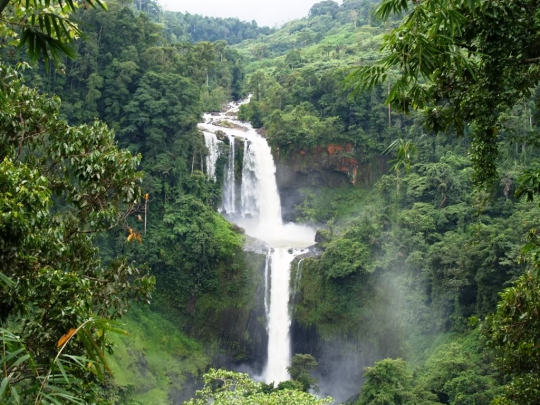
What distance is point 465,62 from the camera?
3.42 meters

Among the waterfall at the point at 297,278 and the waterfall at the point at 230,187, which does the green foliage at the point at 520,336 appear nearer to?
the waterfall at the point at 297,278

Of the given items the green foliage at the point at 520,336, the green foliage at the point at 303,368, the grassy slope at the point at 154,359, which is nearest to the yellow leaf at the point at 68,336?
the green foliage at the point at 520,336

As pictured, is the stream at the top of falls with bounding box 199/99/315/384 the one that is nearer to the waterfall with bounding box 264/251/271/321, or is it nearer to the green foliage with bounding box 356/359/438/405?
the waterfall with bounding box 264/251/271/321

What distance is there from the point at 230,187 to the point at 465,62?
23698 mm

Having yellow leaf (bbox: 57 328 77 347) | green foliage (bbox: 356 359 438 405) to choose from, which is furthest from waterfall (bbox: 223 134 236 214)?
yellow leaf (bbox: 57 328 77 347)

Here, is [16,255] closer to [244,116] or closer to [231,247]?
[231,247]

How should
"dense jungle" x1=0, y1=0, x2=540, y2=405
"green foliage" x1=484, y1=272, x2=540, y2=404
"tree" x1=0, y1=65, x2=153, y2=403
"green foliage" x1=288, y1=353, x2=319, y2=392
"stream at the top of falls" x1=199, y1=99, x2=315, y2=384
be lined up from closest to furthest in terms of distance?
"dense jungle" x1=0, y1=0, x2=540, y2=405
"green foliage" x1=484, y1=272, x2=540, y2=404
"tree" x1=0, y1=65, x2=153, y2=403
"green foliage" x1=288, y1=353, x2=319, y2=392
"stream at the top of falls" x1=199, y1=99, x2=315, y2=384

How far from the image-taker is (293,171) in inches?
1091

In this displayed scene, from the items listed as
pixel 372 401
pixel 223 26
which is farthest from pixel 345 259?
pixel 223 26

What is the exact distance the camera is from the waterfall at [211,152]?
2612 centimetres

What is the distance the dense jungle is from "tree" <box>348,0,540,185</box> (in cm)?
1

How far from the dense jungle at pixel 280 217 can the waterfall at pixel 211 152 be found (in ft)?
0.33

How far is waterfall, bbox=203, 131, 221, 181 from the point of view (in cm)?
2612

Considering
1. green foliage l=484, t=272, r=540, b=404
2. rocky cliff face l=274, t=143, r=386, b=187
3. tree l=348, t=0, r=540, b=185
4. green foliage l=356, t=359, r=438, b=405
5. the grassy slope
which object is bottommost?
the grassy slope
